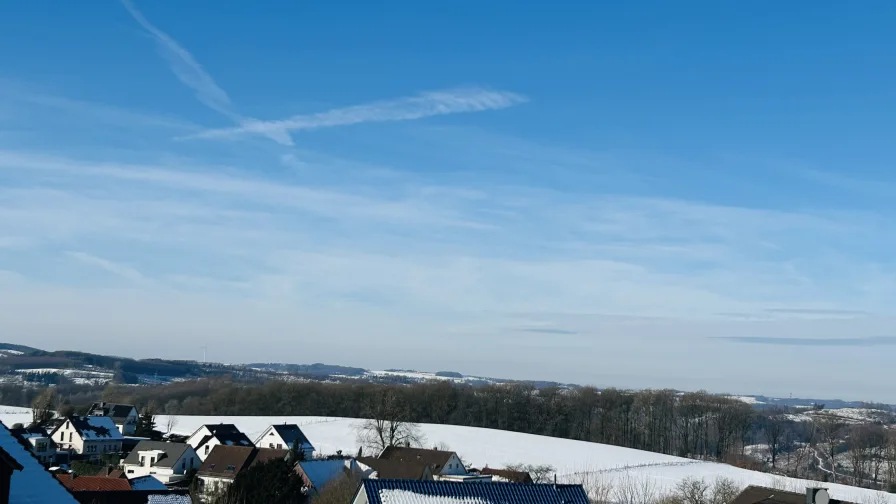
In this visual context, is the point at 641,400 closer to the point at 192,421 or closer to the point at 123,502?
the point at 192,421

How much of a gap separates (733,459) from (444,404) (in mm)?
39033

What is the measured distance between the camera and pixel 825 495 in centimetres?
2266

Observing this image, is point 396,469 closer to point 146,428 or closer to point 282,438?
point 282,438

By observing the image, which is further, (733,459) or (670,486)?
(733,459)

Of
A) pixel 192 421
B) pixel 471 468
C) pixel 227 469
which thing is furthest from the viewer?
pixel 192 421

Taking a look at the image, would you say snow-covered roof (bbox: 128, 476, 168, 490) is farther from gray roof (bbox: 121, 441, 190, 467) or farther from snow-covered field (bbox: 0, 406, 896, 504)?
snow-covered field (bbox: 0, 406, 896, 504)

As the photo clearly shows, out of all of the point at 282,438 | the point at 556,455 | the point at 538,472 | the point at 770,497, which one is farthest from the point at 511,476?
the point at 282,438

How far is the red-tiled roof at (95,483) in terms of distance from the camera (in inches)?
1459

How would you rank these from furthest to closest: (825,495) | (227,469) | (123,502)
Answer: (227,469), (123,502), (825,495)

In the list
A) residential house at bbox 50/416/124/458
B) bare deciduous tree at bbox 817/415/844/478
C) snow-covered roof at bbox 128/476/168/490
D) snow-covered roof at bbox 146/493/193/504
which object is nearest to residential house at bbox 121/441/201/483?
residential house at bbox 50/416/124/458

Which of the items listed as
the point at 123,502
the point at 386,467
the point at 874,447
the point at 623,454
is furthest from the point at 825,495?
the point at 874,447

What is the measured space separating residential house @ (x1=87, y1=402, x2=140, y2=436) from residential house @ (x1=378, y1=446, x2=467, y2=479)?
38878 mm

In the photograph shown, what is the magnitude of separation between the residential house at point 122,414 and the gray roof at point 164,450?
28250 millimetres

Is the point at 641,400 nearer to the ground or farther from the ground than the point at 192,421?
farther from the ground
